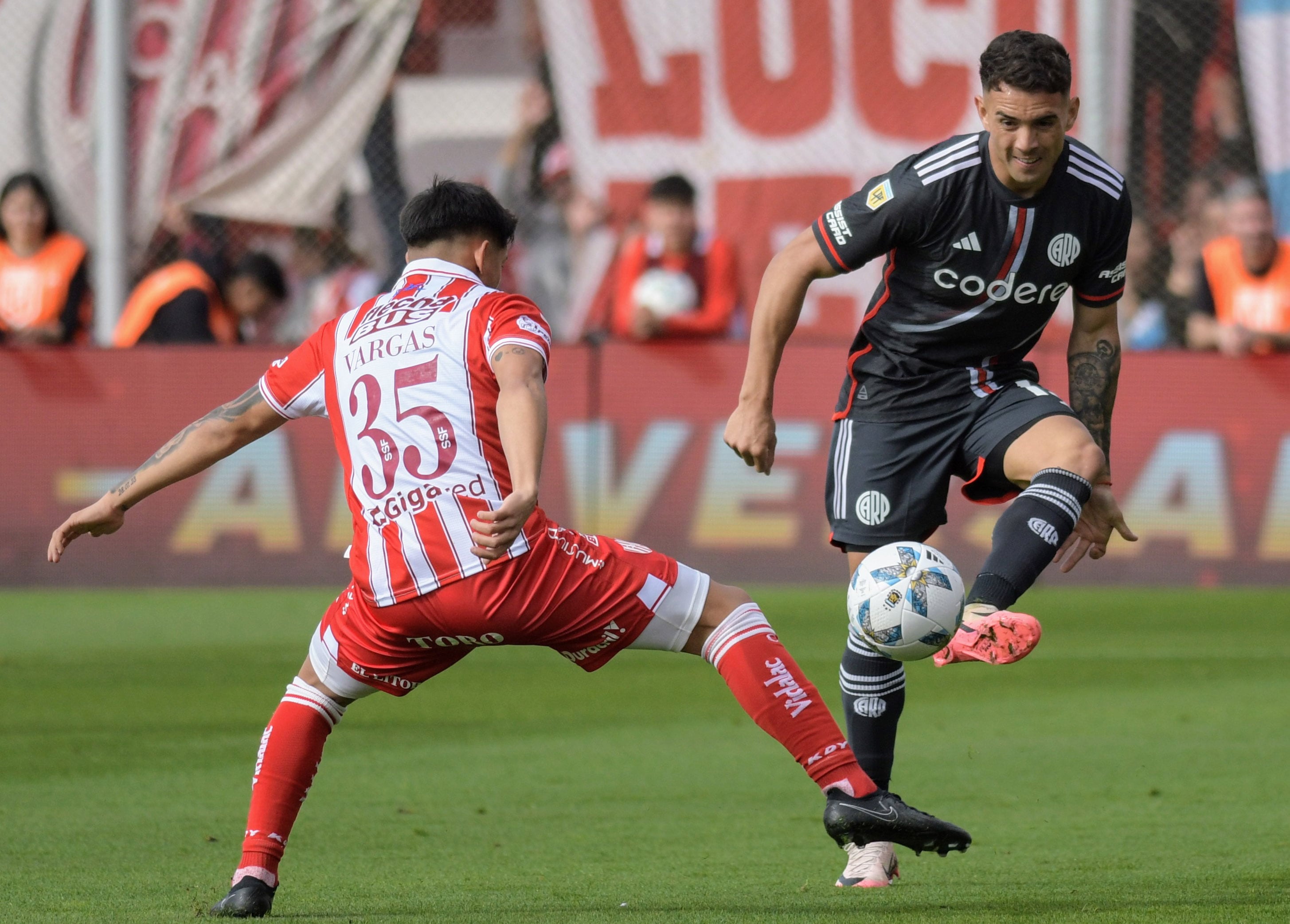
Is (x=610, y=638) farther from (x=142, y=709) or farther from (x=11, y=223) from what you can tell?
A: (x=11, y=223)

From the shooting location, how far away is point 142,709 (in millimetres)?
7734

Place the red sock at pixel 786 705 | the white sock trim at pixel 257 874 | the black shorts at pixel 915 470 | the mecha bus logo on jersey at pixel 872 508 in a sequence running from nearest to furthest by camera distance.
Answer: the white sock trim at pixel 257 874
the red sock at pixel 786 705
the black shorts at pixel 915 470
the mecha bus logo on jersey at pixel 872 508

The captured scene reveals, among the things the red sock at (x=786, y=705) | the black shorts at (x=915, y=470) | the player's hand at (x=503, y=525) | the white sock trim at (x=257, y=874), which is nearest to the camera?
the player's hand at (x=503, y=525)

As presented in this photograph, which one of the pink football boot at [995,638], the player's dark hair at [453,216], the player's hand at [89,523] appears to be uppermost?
the player's dark hair at [453,216]

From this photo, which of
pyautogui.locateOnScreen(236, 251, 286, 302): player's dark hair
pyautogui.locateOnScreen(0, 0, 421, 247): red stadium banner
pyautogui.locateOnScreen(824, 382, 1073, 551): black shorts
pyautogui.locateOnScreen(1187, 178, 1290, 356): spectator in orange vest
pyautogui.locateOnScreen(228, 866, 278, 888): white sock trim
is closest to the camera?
pyautogui.locateOnScreen(228, 866, 278, 888): white sock trim

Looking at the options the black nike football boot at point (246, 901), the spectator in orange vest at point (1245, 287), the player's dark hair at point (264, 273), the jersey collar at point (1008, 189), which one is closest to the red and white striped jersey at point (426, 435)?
the black nike football boot at point (246, 901)

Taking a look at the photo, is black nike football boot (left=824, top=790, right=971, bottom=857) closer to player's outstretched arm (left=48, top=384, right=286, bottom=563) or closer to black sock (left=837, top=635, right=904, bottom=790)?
black sock (left=837, top=635, right=904, bottom=790)

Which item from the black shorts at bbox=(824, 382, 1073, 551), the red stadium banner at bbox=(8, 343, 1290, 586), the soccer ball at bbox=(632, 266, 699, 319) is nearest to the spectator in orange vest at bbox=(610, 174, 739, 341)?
the soccer ball at bbox=(632, 266, 699, 319)

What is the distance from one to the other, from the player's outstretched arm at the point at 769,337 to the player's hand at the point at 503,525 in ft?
2.99

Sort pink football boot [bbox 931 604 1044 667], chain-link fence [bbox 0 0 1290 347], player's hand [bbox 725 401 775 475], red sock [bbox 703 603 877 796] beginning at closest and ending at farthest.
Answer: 1. pink football boot [bbox 931 604 1044 667]
2. red sock [bbox 703 603 877 796]
3. player's hand [bbox 725 401 775 475]
4. chain-link fence [bbox 0 0 1290 347]

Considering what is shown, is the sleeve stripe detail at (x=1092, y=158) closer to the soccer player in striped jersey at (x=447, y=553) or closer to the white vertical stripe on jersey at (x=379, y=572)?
the soccer player in striped jersey at (x=447, y=553)

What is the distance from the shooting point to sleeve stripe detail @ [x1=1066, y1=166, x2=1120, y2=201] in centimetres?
495

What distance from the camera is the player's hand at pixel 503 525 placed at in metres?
3.97

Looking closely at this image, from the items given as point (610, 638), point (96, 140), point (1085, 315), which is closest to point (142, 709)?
point (610, 638)
